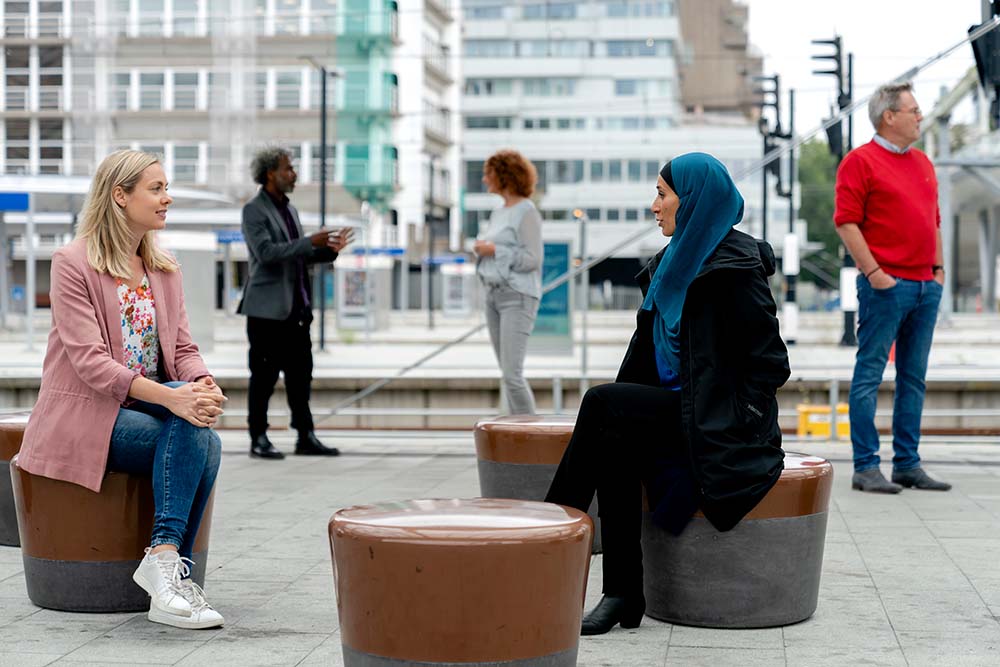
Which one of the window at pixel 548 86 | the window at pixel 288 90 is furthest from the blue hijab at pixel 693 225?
the window at pixel 548 86

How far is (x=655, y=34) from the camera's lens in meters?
89.9

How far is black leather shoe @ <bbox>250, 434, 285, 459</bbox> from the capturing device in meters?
9.38

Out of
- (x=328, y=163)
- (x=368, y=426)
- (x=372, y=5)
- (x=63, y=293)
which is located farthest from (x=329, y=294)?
(x=63, y=293)

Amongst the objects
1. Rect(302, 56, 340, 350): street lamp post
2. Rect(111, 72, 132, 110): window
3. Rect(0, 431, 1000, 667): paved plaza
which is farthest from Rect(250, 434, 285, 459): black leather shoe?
Rect(302, 56, 340, 350): street lamp post

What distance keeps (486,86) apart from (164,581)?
8807 centimetres

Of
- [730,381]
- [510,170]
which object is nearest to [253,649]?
[730,381]

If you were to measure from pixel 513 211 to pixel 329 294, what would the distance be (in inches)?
2386

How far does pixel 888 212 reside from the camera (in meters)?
7.51

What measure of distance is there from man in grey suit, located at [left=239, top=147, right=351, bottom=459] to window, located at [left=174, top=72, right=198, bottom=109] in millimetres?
15818

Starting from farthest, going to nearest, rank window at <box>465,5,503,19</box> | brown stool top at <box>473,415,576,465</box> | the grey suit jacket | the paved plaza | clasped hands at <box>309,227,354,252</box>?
window at <box>465,5,503,19</box>
the grey suit jacket
clasped hands at <box>309,227,354,252</box>
brown stool top at <box>473,415,576,465</box>
the paved plaza

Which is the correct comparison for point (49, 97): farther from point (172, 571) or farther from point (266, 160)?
point (172, 571)

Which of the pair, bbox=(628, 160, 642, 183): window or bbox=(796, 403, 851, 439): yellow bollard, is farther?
bbox=(628, 160, 642, 183): window

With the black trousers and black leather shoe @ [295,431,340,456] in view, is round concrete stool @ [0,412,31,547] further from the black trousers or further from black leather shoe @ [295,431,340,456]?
black leather shoe @ [295,431,340,456]

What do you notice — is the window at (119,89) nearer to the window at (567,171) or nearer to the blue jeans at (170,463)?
the blue jeans at (170,463)
